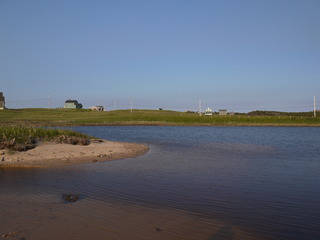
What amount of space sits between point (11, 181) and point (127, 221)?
612 centimetres

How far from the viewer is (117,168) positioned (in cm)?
1407

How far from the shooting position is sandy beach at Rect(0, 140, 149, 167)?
1453 centimetres

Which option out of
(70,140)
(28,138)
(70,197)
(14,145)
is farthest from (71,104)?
(70,197)

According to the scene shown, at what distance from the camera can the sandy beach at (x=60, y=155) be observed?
14534 mm

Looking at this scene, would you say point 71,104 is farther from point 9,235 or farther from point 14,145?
point 9,235

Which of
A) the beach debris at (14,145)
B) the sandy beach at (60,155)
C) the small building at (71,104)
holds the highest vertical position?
the small building at (71,104)

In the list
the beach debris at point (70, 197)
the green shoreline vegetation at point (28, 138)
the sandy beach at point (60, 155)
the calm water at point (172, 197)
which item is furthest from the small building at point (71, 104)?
the beach debris at point (70, 197)

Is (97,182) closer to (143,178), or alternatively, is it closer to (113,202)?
(143,178)

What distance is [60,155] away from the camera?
645 inches

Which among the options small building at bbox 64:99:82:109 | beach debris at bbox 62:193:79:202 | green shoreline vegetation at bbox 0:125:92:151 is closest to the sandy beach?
green shoreline vegetation at bbox 0:125:92:151

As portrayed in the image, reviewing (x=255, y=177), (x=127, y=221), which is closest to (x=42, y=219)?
(x=127, y=221)

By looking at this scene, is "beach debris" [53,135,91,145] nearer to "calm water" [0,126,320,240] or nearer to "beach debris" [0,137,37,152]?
"beach debris" [0,137,37,152]

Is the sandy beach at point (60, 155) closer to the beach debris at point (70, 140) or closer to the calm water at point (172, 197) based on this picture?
the beach debris at point (70, 140)

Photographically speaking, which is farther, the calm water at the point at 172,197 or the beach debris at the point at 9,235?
the calm water at the point at 172,197
